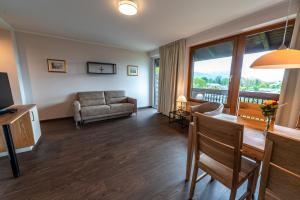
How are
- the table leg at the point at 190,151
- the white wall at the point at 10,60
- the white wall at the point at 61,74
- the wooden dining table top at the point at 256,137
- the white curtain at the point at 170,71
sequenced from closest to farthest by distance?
the wooden dining table top at the point at 256,137 < the table leg at the point at 190,151 < the white wall at the point at 10,60 < the white wall at the point at 61,74 < the white curtain at the point at 170,71

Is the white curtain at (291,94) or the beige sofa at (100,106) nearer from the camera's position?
the white curtain at (291,94)

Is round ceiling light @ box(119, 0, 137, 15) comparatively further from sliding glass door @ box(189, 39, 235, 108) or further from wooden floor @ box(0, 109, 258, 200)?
→ wooden floor @ box(0, 109, 258, 200)

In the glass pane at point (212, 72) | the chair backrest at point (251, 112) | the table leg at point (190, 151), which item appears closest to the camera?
the table leg at point (190, 151)

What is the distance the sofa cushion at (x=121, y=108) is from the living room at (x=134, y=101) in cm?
3

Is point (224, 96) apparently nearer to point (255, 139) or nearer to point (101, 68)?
point (255, 139)

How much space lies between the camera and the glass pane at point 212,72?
9.47ft

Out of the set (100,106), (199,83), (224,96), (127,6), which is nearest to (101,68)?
(100,106)

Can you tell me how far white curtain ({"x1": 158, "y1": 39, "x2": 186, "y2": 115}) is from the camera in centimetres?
370

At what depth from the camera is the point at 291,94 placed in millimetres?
1894

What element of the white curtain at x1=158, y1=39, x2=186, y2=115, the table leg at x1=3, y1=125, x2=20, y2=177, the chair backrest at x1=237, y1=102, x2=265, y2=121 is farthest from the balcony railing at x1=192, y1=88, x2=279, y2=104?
the table leg at x1=3, y1=125, x2=20, y2=177

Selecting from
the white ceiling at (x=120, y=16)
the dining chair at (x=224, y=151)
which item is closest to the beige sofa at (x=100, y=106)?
the white ceiling at (x=120, y=16)

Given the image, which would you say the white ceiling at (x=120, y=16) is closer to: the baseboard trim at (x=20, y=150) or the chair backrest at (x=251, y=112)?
the chair backrest at (x=251, y=112)

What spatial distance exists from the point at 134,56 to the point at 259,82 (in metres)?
3.99

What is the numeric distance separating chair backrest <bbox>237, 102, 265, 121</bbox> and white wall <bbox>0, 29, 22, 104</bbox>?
4.62m
